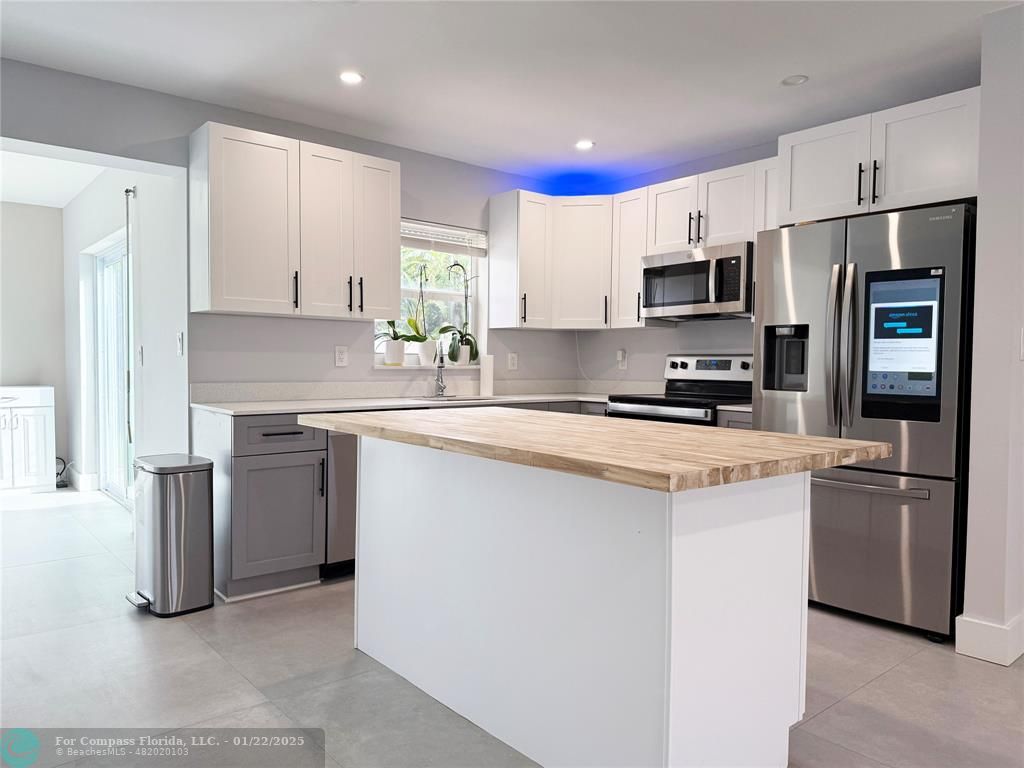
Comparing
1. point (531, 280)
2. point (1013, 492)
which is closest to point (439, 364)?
point (531, 280)

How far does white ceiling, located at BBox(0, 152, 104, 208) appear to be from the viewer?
194 inches

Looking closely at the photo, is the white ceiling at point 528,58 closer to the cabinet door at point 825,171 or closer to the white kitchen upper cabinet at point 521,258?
the cabinet door at point 825,171

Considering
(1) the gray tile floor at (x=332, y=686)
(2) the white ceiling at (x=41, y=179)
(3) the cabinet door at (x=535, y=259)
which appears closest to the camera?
(1) the gray tile floor at (x=332, y=686)

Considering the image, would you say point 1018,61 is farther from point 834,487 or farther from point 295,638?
point 295,638

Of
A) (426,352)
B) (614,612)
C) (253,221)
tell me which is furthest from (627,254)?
(614,612)

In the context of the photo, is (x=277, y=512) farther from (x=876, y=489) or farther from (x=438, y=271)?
(x=876, y=489)

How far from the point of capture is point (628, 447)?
1.66 metres

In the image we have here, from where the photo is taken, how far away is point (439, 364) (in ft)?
14.8

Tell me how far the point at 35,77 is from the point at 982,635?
4.70 metres

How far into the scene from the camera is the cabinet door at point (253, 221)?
3420mm

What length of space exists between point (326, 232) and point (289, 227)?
0.22 m

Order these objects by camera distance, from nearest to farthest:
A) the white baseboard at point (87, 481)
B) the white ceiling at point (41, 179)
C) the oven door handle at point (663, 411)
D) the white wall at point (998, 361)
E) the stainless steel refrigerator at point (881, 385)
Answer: the white wall at point (998, 361) < the stainless steel refrigerator at point (881, 385) < the oven door handle at point (663, 411) < the white ceiling at point (41, 179) < the white baseboard at point (87, 481)

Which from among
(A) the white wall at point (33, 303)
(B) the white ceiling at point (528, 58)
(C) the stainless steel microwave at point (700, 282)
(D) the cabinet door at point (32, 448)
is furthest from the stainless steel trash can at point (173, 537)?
(A) the white wall at point (33, 303)

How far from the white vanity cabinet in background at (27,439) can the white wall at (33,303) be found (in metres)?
0.38
